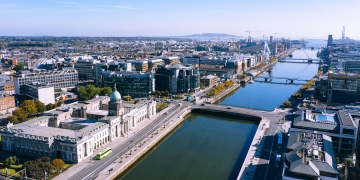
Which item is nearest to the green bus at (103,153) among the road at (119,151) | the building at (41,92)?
the road at (119,151)

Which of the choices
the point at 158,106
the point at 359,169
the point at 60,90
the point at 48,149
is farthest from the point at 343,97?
the point at 60,90

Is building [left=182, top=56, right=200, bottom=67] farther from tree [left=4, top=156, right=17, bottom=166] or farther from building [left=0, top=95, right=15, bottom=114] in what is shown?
tree [left=4, top=156, right=17, bottom=166]

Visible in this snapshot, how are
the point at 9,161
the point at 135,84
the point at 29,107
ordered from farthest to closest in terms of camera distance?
1. the point at 135,84
2. the point at 29,107
3. the point at 9,161

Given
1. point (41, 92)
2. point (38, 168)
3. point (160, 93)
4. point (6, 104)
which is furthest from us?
point (160, 93)

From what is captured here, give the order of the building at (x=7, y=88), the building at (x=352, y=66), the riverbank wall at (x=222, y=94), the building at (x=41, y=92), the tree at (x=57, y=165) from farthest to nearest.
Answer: the building at (x=352, y=66) < the building at (x=7, y=88) < the riverbank wall at (x=222, y=94) < the building at (x=41, y=92) < the tree at (x=57, y=165)

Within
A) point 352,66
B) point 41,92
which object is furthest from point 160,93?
point 352,66

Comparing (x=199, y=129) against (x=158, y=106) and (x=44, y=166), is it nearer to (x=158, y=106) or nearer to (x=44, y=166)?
(x=158, y=106)

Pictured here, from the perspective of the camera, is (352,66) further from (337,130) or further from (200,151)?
(200,151)

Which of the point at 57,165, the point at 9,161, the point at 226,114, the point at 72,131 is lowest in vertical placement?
the point at 9,161

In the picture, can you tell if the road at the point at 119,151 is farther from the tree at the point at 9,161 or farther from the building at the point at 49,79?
the building at the point at 49,79
